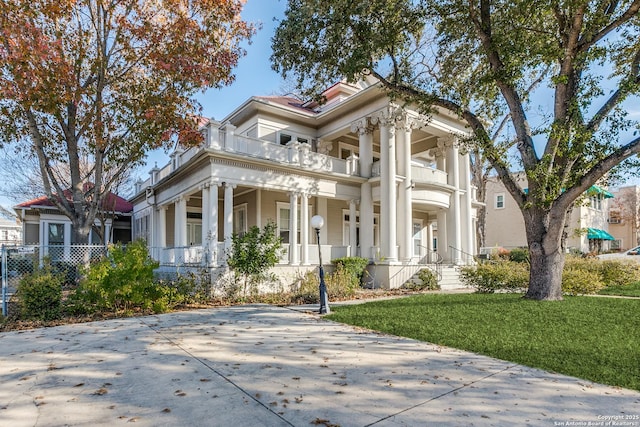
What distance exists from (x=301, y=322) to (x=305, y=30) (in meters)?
7.71

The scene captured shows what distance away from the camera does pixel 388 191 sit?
49.1 feet

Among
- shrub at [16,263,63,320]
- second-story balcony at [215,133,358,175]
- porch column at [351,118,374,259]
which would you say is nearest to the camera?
shrub at [16,263,63,320]

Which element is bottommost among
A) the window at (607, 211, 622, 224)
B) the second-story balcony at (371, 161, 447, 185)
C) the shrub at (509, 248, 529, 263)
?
the shrub at (509, 248, 529, 263)

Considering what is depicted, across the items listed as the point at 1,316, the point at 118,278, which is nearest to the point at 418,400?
the point at 118,278

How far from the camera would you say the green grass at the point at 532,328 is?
495 centimetres

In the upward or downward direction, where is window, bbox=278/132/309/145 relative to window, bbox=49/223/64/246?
upward

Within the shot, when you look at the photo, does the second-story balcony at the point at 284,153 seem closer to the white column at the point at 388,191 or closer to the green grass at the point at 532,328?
the white column at the point at 388,191

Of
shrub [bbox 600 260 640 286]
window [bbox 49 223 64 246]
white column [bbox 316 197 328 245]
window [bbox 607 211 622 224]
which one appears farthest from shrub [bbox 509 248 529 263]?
window [bbox 49 223 64 246]

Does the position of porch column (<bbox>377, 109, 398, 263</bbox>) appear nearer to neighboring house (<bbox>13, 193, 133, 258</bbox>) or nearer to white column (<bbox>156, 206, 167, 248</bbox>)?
white column (<bbox>156, 206, 167, 248</bbox>)

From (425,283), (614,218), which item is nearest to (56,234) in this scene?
(425,283)

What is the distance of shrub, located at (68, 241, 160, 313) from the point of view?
8.93m

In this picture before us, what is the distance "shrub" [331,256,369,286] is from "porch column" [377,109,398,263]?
98 cm

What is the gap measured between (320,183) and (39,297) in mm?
9883

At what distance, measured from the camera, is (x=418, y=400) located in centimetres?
386
